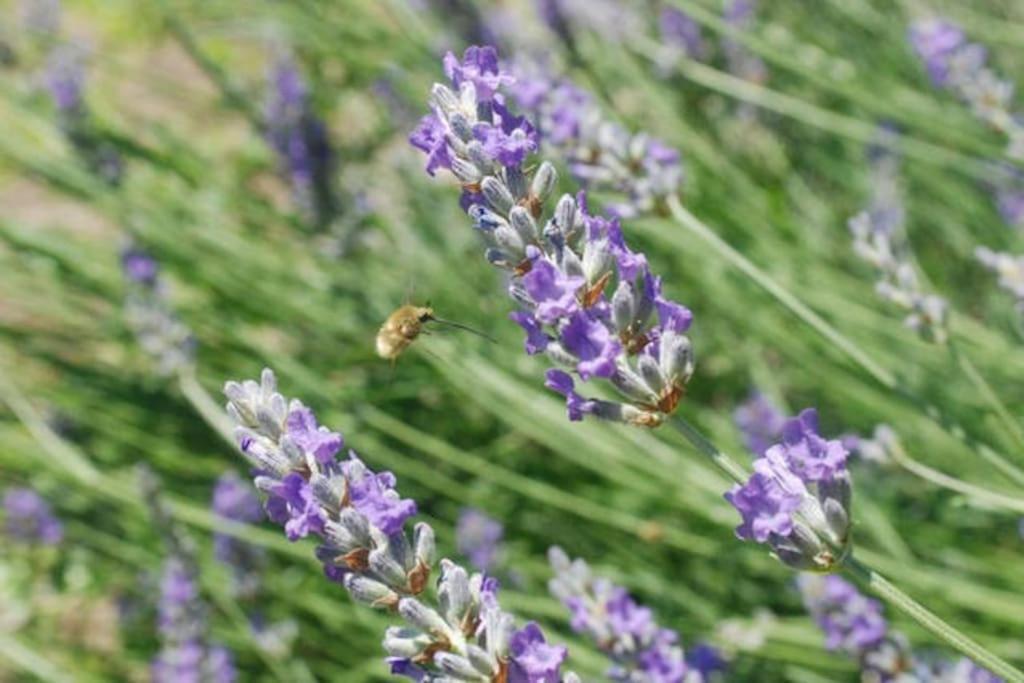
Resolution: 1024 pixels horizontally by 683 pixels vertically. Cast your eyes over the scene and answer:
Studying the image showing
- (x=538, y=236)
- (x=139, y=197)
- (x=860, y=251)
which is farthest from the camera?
(x=139, y=197)

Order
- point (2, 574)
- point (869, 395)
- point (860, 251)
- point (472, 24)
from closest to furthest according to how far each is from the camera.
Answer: point (860, 251)
point (869, 395)
point (472, 24)
point (2, 574)

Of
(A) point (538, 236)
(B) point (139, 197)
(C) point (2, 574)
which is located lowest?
(A) point (538, 236)

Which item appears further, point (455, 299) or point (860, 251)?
point (455, 299)

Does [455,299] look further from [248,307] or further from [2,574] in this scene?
[2,574]

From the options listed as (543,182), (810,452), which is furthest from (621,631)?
(543,182)

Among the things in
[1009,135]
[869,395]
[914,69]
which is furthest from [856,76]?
[1009,135]

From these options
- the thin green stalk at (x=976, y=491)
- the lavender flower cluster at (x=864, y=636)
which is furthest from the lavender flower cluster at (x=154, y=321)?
the thin green stalk at (x=976, y=491)

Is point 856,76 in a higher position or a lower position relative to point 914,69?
lower

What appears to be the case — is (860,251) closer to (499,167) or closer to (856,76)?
(499,167)

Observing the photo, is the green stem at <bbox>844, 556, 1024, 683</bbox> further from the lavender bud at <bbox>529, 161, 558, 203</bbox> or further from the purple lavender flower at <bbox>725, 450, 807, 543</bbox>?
the lavender bud at <bbox>529, 161, 558, 203</bbox>
